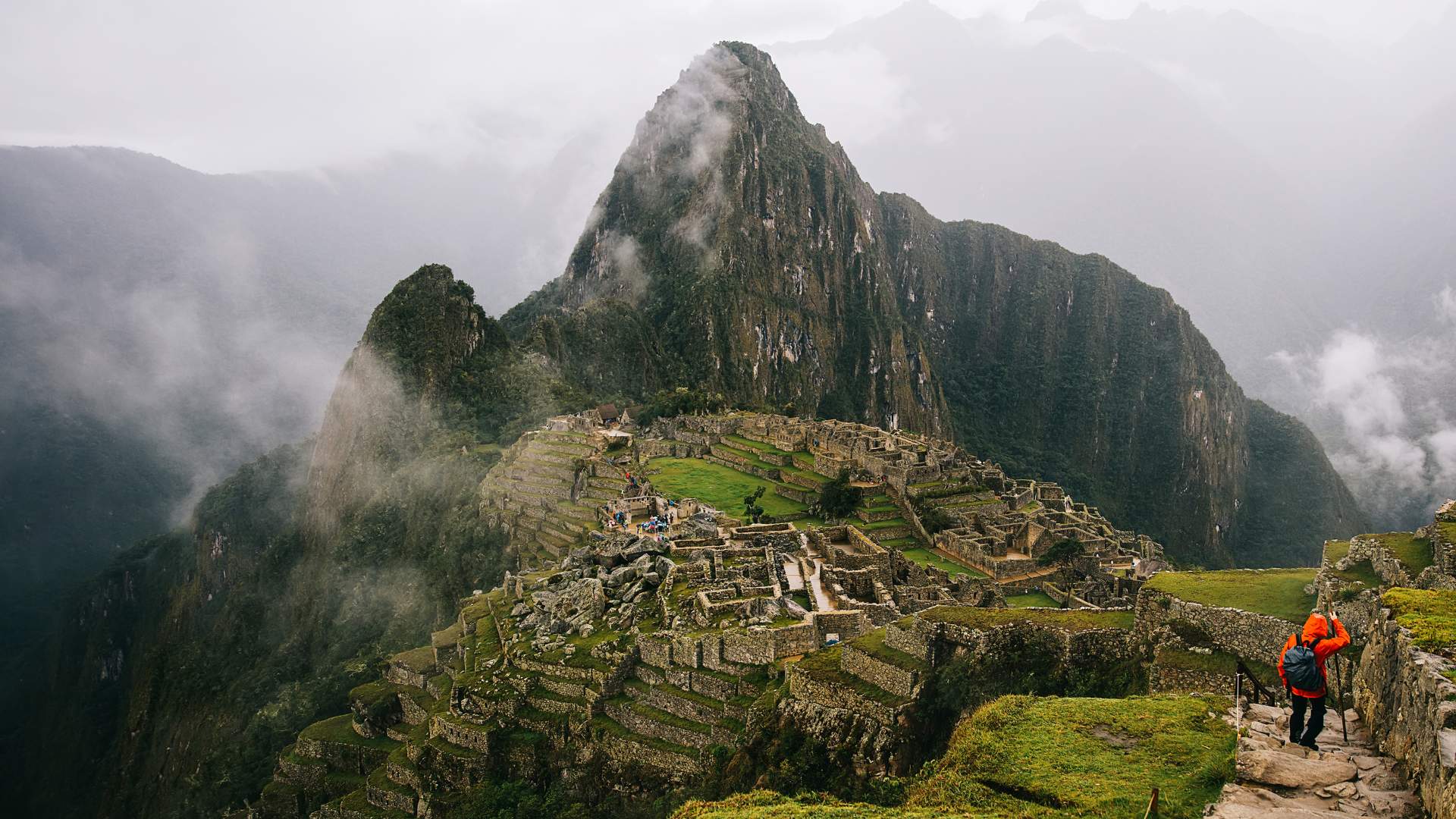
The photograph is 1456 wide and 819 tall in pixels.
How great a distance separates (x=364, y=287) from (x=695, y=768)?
165804mm

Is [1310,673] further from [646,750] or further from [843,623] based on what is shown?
[646,750]

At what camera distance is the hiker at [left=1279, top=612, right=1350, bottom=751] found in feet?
26.9

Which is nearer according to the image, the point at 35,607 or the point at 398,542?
the point at 398,542

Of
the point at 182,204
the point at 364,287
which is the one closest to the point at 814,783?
the point at 364,287

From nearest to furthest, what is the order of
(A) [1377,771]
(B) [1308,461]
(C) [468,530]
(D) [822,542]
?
(A) [1377,771]
(D) [822,542]
(C) [468,530]
(B) [1308,461]

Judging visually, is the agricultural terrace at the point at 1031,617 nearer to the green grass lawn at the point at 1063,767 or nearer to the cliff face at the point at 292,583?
the green grass lawn at the point at 1063,767

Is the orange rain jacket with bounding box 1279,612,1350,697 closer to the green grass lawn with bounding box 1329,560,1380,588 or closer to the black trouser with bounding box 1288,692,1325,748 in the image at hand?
the black trouser with bounding box 1288,692,1325,748

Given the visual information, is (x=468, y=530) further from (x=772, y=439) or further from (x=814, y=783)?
(x=814, y=783)

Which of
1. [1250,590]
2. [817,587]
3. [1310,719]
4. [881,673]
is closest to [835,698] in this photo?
[881,673]

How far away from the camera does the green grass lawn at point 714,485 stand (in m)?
50.8

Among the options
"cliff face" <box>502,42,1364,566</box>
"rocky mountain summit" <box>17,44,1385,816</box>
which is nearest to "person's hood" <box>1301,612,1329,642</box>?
"rocky mountain summit" <box>17,44,1385,816</box>

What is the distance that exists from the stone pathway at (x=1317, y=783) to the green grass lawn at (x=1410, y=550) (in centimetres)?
619

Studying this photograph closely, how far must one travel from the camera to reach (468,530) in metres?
56.9

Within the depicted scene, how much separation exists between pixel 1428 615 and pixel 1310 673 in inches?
54.9
